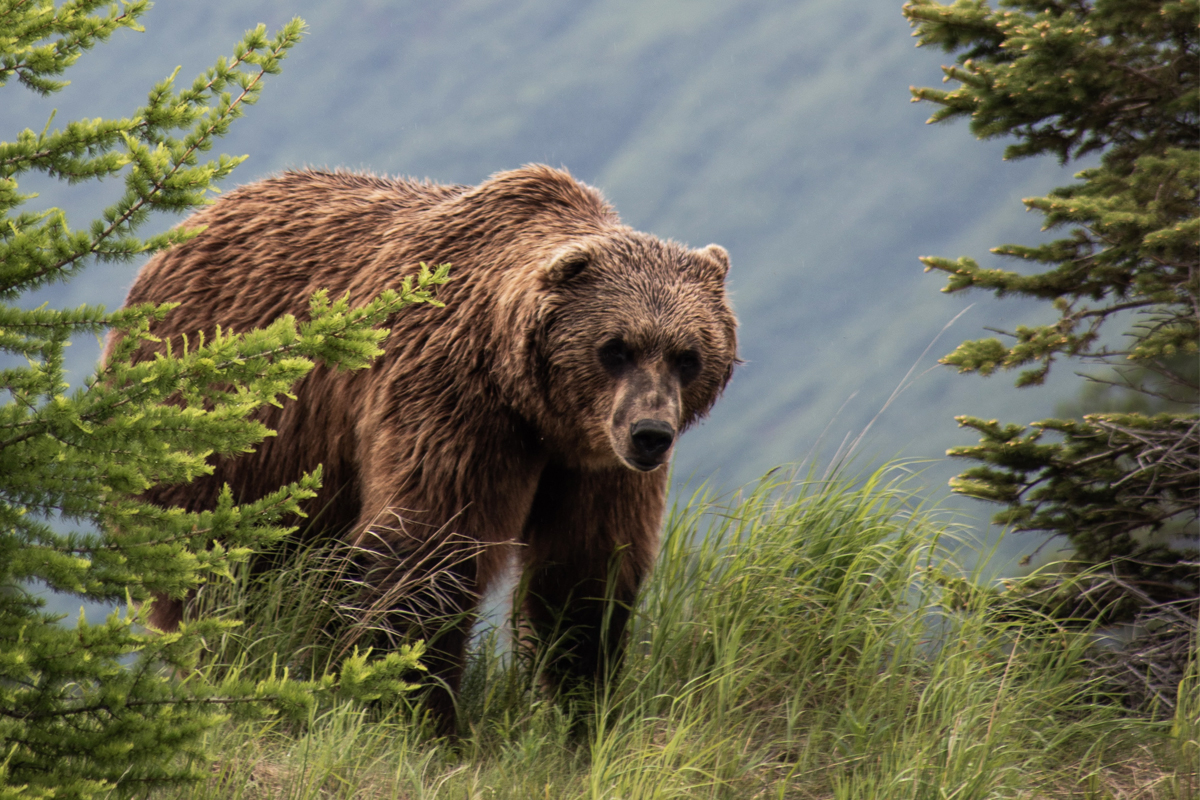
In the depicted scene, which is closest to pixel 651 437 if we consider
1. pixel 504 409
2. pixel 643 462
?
pixel 643 462

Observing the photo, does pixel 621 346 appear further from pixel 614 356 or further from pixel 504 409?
pixel 504 409

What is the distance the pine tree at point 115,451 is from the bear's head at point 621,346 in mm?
1505

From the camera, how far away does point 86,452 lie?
2973 millimetres

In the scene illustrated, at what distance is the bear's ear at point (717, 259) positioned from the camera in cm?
499

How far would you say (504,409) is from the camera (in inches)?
190

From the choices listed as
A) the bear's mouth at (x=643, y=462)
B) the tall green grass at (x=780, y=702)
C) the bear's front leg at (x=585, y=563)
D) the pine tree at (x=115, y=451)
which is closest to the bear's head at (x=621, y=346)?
the bear's mouth at (x=643, y=462)

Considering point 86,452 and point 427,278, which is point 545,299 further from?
point 86,452

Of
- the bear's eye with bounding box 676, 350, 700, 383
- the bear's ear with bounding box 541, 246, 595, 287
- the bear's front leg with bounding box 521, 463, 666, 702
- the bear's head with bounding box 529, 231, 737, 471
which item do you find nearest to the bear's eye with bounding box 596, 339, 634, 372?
the bear's head with bounding box 529, 231, 737, 471

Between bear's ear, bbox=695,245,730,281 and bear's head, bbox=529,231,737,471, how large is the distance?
10 centimetres

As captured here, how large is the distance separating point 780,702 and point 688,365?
5.02ft

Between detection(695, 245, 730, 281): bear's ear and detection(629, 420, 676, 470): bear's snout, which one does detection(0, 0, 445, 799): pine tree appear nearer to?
detection(629, 420, 676, 470): bear's snout

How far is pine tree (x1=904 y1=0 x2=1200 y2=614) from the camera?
18.9 feet

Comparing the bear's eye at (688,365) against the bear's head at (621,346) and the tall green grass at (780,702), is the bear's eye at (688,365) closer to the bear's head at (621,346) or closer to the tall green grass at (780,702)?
the bear's head at (621,346)

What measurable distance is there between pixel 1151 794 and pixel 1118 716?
881mm
